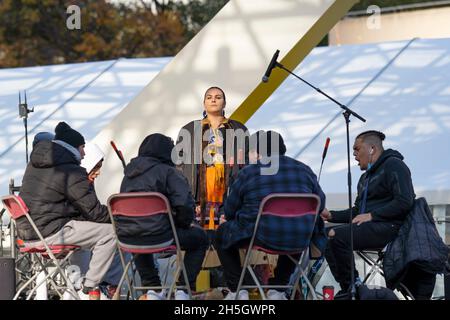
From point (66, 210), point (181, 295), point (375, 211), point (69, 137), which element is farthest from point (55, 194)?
point (375, 211)

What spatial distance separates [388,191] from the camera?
7.79 metres

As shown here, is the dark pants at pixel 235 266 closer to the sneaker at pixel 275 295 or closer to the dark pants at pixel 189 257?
the dark pants at pixel 189 257

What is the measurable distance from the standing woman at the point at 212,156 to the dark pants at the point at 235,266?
87cm

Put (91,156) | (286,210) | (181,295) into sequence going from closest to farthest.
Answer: (286,210), (181,295), (91,156)

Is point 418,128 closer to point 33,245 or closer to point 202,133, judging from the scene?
point 202,133

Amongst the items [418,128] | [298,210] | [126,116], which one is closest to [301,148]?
[418,128]

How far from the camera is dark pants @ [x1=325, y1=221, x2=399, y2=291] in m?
7.63

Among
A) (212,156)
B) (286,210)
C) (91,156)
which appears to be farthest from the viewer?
(91,156)

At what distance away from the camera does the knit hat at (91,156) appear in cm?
869

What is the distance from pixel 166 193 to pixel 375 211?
1532mm

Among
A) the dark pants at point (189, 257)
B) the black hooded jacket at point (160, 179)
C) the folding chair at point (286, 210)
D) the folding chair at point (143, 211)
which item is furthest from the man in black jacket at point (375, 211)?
the folding chair at point (143, 211)

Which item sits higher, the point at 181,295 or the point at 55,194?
the point at 55,194

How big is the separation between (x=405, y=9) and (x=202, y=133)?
13.6 metres

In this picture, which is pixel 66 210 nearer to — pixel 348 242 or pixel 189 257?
pixel 189 257
